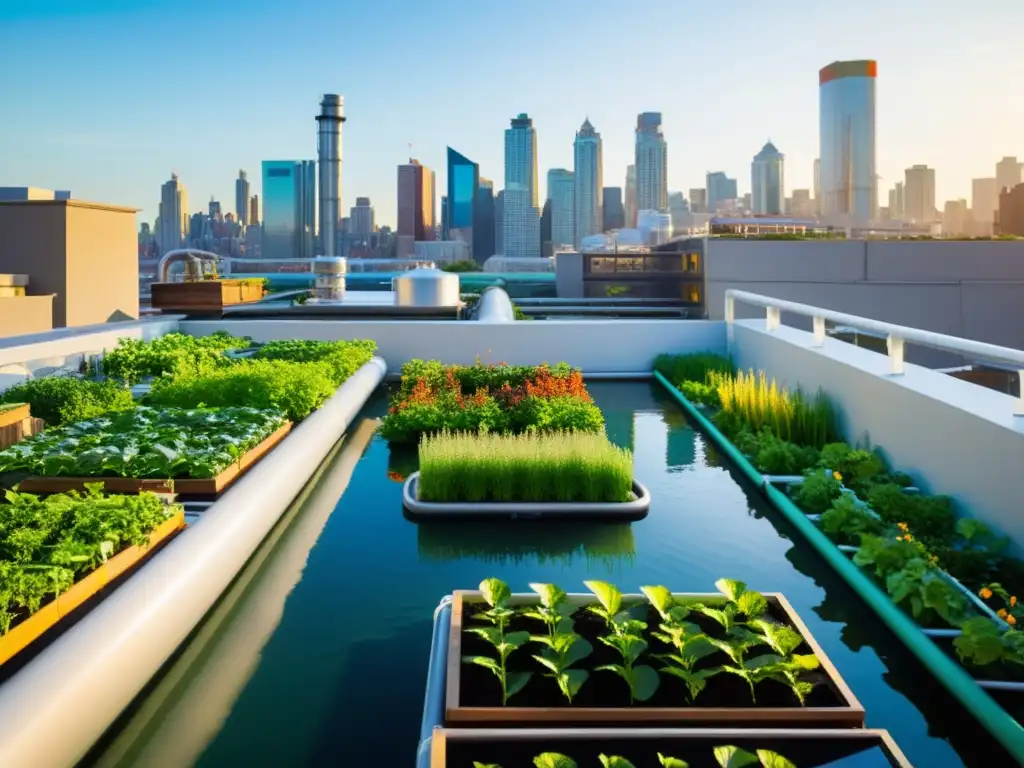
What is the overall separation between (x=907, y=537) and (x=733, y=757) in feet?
6.39

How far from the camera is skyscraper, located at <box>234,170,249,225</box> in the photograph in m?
84.0

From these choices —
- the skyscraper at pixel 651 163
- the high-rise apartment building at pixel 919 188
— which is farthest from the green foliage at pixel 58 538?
the skyscraper at pixel 651 163

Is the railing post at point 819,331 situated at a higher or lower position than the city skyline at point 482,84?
lower

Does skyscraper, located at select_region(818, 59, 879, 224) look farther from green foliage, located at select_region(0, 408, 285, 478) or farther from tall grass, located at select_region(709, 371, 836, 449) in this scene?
green foliage, located at select_region(0, 408, 285, 478)

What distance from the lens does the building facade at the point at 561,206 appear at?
277 ft

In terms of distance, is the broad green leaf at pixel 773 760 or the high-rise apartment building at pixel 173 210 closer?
the broad green leaf at pixel 773 760

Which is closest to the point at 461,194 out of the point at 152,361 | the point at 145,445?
the point at 152,361

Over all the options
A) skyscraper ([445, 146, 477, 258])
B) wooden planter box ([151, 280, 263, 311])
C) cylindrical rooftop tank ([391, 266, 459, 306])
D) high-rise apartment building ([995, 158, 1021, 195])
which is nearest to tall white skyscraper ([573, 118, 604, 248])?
skyscraper ([445, 146, 477, 258])

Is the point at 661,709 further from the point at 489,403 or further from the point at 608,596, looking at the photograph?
the point at 489,403

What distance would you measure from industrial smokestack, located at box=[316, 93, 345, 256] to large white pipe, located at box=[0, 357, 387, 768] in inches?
2736

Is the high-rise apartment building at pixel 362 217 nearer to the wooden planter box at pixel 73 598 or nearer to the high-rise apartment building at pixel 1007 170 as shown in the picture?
the high-rise apartment building at pixel 1007 170

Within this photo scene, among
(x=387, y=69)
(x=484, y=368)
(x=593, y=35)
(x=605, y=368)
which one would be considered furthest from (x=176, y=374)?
(x=387, y=69)

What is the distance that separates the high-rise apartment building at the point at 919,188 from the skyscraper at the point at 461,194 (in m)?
37.7

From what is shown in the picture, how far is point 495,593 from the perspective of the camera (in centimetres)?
283
